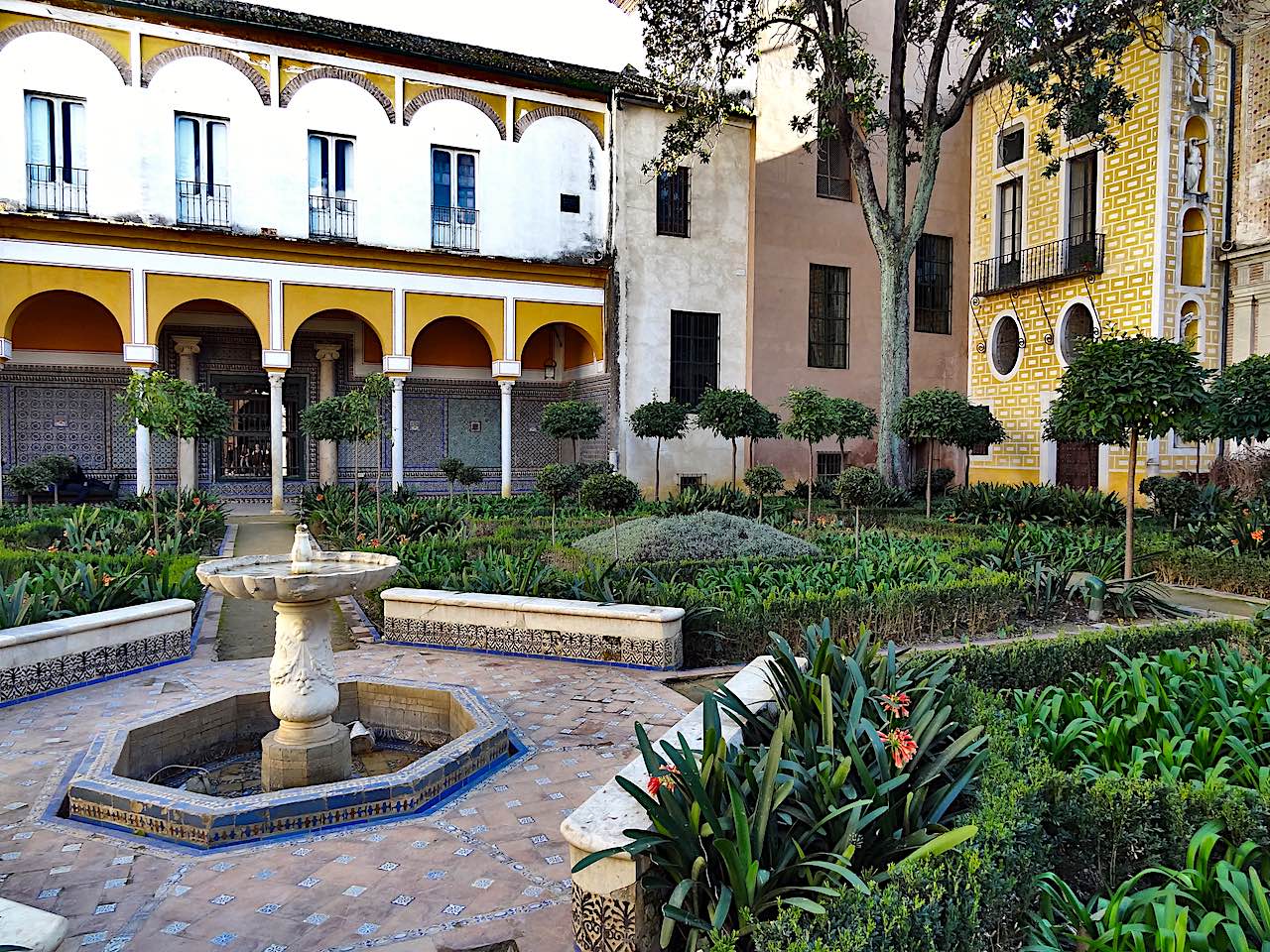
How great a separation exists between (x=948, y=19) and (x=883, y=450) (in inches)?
294

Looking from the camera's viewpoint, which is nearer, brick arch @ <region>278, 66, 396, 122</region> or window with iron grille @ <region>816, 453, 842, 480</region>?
brick arch @ <region>278, 66, 396, 122</region>

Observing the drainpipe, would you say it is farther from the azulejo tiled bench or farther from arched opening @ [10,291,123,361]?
arched opening @ [10,291,123,361]

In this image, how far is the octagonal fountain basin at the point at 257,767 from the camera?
341 centimetres

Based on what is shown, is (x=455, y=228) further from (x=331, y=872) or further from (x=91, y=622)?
(x=331, y=872)

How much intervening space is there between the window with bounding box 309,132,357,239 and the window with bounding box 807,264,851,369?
10.3 metres

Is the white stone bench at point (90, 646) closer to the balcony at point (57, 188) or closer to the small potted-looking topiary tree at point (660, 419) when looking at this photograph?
the small potted-looking topiary tree at point (660, 419)

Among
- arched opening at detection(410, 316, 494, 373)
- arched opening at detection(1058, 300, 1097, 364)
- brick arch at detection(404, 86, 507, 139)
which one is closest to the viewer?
brick arch at detection(404, 86, 507, 139)

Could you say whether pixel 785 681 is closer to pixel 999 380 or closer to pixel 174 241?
pixel 174 241

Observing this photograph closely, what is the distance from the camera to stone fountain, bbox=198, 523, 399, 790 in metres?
3.98

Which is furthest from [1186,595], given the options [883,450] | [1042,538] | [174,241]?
[174,241]

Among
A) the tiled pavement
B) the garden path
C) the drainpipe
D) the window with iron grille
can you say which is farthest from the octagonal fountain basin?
the drainpipe

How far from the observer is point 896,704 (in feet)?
10.00

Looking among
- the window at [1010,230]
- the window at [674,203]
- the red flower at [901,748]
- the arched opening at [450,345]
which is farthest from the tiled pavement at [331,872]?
the window at [1010,230]

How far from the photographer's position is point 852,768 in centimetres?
282
